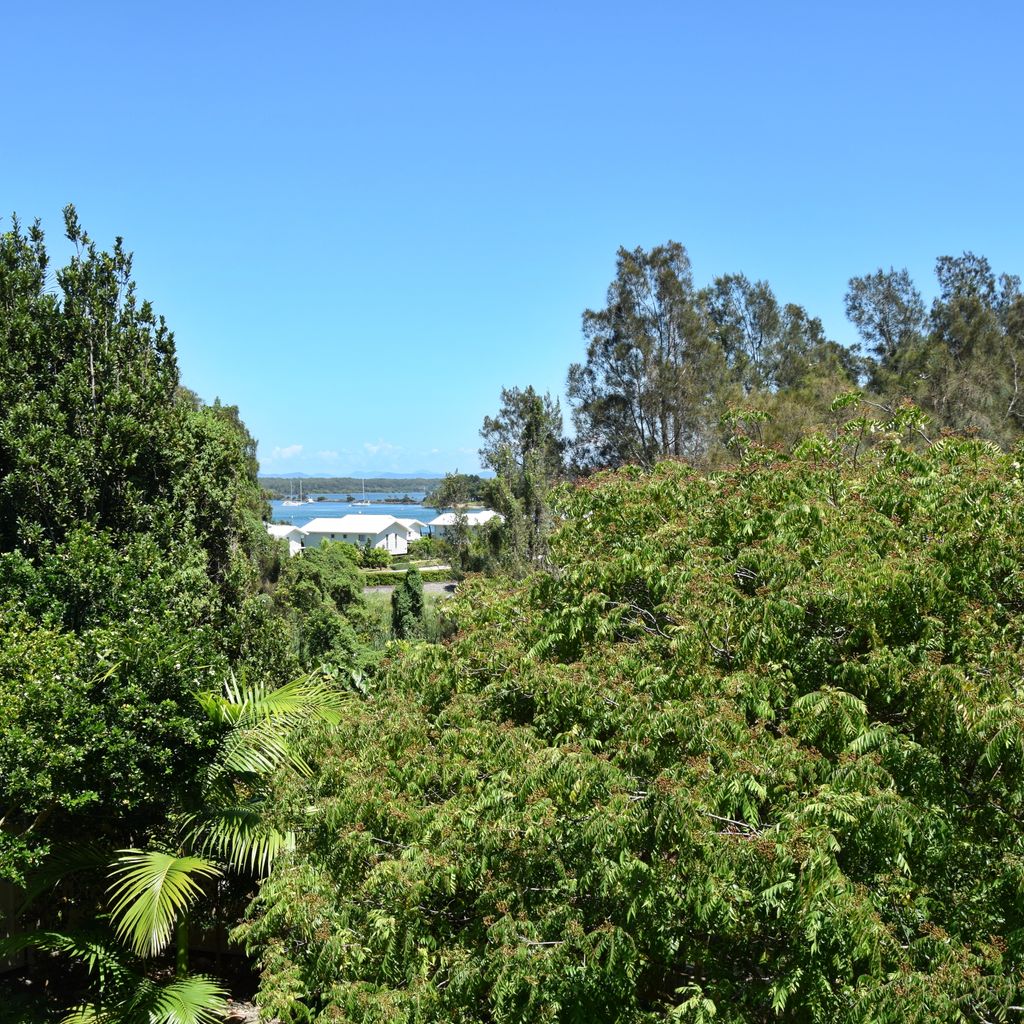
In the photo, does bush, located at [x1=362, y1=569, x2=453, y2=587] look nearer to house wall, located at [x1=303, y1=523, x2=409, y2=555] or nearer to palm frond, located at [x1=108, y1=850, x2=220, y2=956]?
house wall, located at [x1=303, y1=523, x2=409, y2=555]

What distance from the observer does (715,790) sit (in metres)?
5.00

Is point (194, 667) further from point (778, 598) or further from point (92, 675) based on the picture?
point (778, 598)

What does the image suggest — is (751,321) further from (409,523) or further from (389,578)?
(409,523)

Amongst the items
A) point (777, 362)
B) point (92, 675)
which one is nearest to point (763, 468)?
point (92, 675)

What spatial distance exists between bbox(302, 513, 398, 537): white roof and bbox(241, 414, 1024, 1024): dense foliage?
289 ft

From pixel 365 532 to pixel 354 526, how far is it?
2726mm

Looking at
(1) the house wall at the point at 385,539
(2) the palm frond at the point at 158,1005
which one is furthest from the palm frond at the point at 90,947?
(1) the house wall at the point at 385,539

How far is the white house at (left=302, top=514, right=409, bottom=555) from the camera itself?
3743 inches

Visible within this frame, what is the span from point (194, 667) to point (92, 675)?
903 millimetres

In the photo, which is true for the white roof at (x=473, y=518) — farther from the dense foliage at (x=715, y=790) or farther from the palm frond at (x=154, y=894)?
the dense foliage at (x=715, y=790)

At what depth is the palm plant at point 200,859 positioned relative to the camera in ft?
25.2

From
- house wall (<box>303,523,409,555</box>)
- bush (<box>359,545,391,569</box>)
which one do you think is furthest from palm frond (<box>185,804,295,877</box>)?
house wall (<box>303,523,409,555</box>)

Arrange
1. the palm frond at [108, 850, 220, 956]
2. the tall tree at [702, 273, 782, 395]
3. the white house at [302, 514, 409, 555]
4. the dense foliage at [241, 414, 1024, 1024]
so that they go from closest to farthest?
the dense foliage at [241, 414, 1024, 1024], the palm frond at [108, 850, 220, 956], the tall tree at [702, 273, 782, 395], the white house at [302, 514, 409, 555]

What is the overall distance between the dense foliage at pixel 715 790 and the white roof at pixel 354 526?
8809 cm
